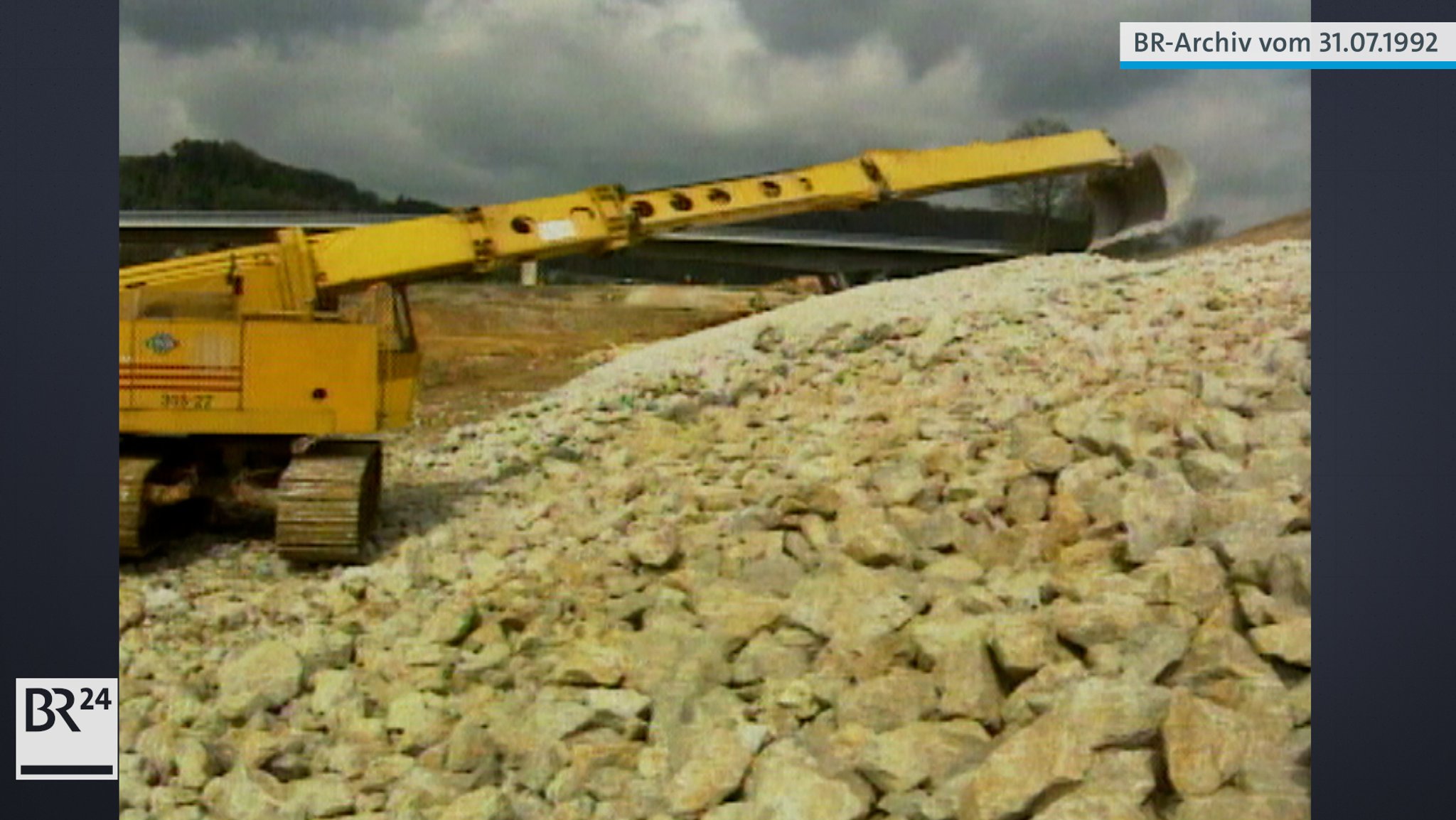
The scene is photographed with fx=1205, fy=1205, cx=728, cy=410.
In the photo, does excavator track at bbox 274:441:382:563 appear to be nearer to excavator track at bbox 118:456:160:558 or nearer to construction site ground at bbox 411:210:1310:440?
excavator track at bbox 118:456:160:558

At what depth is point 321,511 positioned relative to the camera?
519 cm

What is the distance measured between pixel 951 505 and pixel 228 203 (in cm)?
332

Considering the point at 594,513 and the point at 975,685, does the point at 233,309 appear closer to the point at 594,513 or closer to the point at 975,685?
the point at 594,513

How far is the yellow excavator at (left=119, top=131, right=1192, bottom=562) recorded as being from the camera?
5.17 metres

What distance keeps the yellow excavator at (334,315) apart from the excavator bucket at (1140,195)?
21mm

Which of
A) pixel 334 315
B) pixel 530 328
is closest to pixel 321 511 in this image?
pixel 334 315

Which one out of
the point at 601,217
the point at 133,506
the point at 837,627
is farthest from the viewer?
the point at 601,217

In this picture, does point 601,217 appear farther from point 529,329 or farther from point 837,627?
point 529,329

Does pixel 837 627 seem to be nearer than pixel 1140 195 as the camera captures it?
Yes

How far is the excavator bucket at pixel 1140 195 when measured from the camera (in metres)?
A: 4.90

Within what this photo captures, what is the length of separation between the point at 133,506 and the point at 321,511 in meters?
0.79

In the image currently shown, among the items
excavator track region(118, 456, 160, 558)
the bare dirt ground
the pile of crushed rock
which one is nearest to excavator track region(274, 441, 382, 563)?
the pile of crushed rock

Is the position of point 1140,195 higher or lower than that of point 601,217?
→ higher

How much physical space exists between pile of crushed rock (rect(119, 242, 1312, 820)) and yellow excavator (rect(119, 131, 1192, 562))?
39 centimetres
